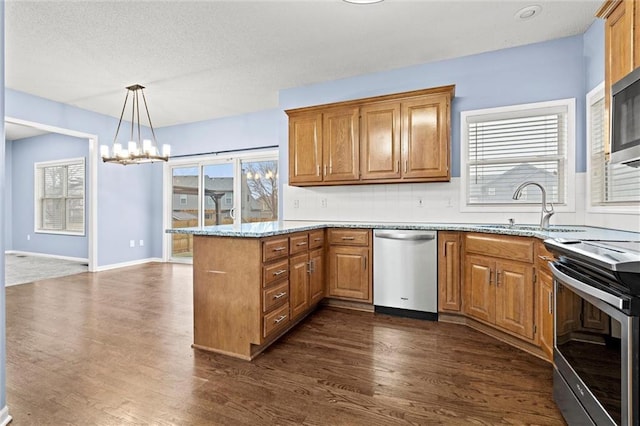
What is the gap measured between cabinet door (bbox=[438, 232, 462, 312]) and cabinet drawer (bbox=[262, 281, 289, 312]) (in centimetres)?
149

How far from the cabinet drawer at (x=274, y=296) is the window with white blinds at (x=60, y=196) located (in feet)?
20.0

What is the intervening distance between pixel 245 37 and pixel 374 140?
1.69 metres

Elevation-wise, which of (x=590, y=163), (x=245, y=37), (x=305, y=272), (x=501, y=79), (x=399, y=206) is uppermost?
(x=245, y=37)

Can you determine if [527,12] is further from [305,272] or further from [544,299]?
[305,272]

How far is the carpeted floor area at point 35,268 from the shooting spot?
491 cm

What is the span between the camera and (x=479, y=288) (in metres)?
2.73

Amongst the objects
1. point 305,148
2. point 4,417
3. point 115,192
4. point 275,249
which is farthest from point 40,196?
point 275,249

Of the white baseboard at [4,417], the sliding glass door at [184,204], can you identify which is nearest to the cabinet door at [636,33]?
the white baseboard at [4,417]

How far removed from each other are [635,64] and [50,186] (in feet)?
31.0

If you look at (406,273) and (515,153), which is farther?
(515,153)

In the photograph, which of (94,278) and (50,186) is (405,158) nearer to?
(94,278)

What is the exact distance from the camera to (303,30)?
9.71 ft

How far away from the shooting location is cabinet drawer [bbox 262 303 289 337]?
2316mm

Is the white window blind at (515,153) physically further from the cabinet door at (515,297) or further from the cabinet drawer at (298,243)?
the cabinet drawer at (298,243)
